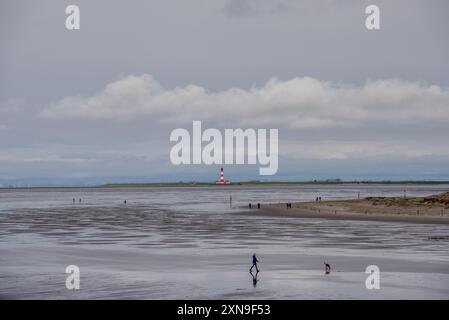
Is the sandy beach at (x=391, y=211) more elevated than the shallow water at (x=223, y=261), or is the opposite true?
the sandy beach at (x=391, y=211)

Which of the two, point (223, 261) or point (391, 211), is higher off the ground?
point (391, 211)

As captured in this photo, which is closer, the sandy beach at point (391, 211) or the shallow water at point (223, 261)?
the shallow water at point (223, 261)

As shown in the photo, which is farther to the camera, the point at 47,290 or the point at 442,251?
the point at 442,251

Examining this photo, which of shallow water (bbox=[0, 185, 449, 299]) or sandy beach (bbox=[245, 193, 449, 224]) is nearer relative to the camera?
shallow water (bbox=[0, 185, 449, 299])

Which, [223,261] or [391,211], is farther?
[391,211]

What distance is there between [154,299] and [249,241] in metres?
28.0

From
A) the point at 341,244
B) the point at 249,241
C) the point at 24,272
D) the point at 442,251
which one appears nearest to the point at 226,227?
the point at 249,241

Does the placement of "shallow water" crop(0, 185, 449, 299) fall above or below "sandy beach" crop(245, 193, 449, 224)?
below

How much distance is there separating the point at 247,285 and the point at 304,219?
5670 cm

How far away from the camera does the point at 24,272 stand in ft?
127
